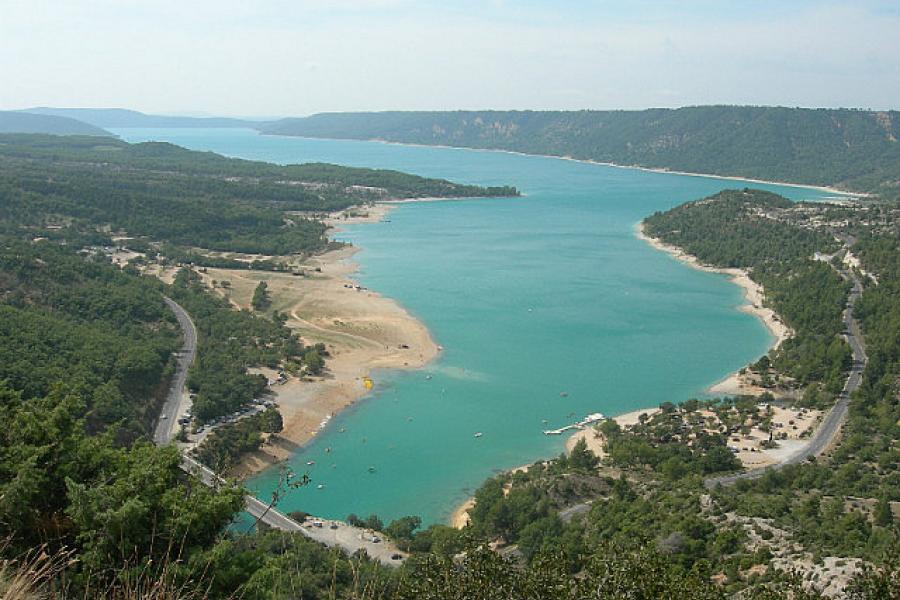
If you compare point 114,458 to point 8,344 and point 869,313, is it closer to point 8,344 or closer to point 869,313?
point 8,344

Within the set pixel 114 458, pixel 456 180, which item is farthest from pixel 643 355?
pixel 456 180

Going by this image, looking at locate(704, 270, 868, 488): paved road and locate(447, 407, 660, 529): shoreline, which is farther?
locate(704, 270, 868, 488): paved road

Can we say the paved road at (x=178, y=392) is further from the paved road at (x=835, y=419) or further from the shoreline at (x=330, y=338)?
the paved road at (x=835, y=419)

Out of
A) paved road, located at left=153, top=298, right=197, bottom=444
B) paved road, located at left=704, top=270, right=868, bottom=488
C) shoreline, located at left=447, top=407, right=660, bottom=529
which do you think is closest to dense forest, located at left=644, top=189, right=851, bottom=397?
paved road, located at left=704, top=270, right=868, bottom=488

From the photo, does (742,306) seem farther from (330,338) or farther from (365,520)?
(365,520)

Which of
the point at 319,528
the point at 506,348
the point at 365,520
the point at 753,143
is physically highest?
the point at 753,143

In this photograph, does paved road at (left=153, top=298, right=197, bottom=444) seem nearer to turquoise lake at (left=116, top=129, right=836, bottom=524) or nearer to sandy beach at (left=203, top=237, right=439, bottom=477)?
sandy beach at (left=203, top=237, right=439, bottom=477)

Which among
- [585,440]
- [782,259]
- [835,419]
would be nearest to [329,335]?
[585,440]
